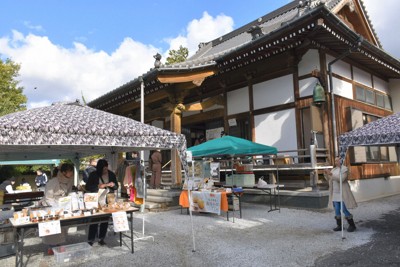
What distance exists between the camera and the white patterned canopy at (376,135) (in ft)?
16.4

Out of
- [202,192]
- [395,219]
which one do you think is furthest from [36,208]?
[395,219]

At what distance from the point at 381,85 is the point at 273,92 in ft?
17.2

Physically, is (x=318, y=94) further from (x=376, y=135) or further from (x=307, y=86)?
(x=376, y=135)

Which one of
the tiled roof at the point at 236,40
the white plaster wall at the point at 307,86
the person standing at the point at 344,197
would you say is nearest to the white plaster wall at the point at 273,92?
the white plaster wall at the point at 307,86

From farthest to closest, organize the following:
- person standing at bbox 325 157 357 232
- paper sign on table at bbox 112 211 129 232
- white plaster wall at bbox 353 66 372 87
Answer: white plaster wall at bbox 353 66 372 87, person standing at bbox 325 157 357 232, paper sign on table at bbox 112 211 129 232

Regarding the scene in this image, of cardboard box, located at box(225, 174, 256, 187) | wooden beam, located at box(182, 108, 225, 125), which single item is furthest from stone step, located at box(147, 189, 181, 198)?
wooden beam, located at box(182, 108, 225, 125)

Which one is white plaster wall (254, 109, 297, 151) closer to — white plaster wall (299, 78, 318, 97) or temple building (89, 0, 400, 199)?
temple building (89, 0, 400, 199)

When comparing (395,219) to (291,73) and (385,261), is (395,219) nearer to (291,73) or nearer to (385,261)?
(385,261)

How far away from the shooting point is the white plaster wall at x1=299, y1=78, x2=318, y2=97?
9.14 m

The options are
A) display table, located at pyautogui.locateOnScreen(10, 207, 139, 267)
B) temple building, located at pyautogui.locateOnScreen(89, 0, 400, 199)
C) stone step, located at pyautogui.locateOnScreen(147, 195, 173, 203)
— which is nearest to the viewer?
display table, located at pyautogui.locateOnScreen(10, 207, 139, 267)

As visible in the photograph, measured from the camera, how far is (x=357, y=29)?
483 inches

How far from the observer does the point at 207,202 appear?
7.68 m

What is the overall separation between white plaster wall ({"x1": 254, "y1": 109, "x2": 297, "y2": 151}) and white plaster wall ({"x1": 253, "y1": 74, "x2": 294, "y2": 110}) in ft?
1.15

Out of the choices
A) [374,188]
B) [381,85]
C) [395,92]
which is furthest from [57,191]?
[395,92]
